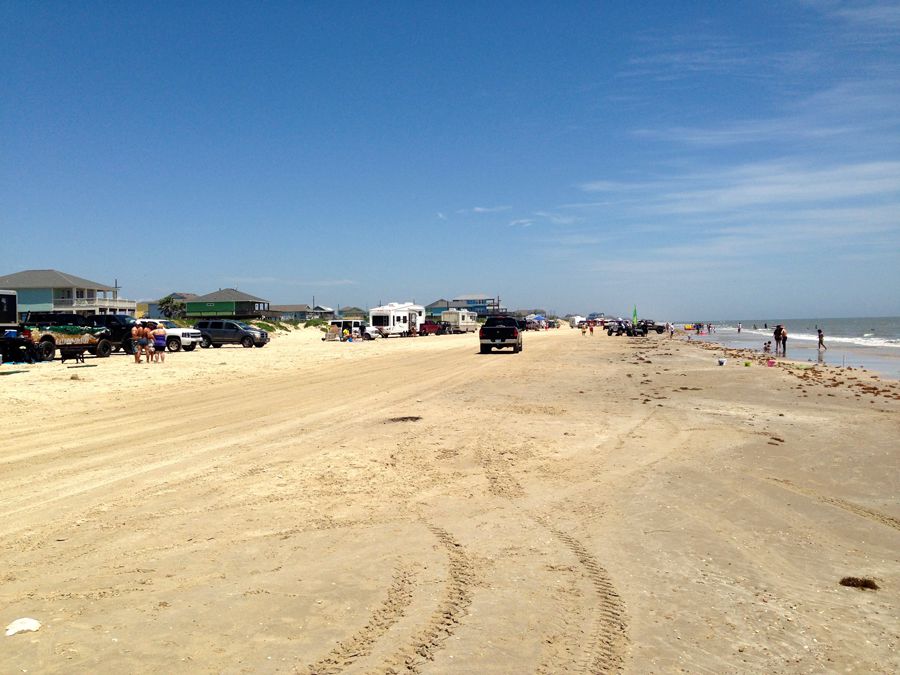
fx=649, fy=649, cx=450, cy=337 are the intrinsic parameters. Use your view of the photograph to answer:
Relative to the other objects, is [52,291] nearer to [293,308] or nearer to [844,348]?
[844,348]

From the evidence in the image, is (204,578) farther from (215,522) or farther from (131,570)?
(215,522)

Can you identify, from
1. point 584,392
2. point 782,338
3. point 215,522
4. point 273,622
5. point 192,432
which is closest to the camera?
point 273,622

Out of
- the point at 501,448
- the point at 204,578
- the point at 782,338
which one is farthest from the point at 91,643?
the point at 782,338

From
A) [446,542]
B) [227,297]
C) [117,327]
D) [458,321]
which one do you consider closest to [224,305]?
[227,297]

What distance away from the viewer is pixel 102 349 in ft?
93.7

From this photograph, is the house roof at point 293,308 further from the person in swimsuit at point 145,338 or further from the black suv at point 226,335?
the person in swimsuit at point 145,338

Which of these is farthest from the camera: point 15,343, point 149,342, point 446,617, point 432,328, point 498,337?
point 432,328

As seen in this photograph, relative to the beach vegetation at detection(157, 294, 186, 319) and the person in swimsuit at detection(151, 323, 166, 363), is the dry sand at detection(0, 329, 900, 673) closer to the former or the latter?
the person in swimsuit at detection(151, 323, 166, 363)

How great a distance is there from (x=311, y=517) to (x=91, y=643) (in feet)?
9.01

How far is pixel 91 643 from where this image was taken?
4016 mm

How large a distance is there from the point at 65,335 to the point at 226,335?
14.7m

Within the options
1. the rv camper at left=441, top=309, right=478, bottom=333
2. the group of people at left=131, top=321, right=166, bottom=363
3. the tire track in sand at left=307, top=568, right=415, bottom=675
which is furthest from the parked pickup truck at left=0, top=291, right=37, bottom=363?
the rv camper at left=441, top=309, right=478, bottom=333

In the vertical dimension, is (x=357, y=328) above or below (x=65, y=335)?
below

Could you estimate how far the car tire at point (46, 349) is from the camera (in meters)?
25.6
